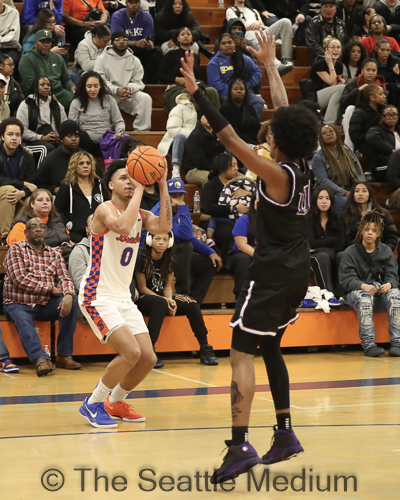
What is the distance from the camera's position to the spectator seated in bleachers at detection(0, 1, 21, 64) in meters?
10.7

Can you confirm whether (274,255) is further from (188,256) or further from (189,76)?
(188,256)

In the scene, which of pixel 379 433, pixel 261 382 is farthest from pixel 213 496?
pixel 261 382

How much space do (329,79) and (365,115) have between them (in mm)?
1278

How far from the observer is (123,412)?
16.9ft

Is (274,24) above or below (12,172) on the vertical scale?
above

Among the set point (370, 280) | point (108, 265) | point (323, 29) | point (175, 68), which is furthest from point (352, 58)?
point (108, 265)

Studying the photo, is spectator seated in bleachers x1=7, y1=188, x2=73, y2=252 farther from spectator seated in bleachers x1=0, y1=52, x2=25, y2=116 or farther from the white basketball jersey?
the white basketball jersey

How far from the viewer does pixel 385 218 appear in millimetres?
9102

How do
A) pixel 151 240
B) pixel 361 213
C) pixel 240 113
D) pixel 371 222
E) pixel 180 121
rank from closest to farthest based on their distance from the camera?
pixel 151 240 < pixel 371 222 < pixel 361 213 < pixel 180 121 < pixel 240 113

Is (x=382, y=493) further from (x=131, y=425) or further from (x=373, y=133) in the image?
(x=373, y=133)

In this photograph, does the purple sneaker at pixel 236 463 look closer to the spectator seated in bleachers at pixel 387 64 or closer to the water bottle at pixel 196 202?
the water bottle at pixel 196 202

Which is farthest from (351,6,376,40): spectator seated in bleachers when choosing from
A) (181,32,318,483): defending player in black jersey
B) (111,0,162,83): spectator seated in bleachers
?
(181,32,318,483): defending player in black jersey

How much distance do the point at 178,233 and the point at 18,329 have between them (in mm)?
2039

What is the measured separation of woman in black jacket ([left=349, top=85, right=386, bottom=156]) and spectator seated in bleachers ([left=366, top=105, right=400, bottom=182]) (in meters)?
0.15
